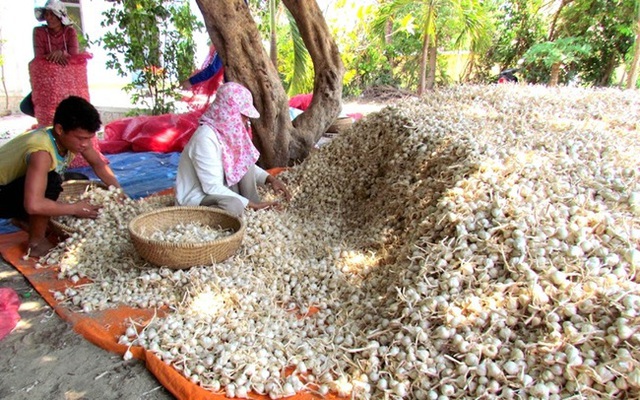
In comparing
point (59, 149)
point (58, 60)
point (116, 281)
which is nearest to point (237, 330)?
point (116, 281)

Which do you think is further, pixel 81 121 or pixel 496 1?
pixel 496 1

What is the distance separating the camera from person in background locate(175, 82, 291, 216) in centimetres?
270

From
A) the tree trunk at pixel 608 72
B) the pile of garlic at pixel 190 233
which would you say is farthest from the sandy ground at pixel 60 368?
the tree trunk at pixel 608 72

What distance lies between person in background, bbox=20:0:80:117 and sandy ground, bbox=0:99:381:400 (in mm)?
2637

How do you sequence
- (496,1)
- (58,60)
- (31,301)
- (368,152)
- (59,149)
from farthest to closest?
1. (496,1)
2. (58,60)
3. (368,152)
4. (59,149)
5. (31,301)

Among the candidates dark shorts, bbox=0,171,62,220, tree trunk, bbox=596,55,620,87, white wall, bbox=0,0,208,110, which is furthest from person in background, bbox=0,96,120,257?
tree trunk, bbox=596,55,620,87

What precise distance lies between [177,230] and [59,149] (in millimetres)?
792

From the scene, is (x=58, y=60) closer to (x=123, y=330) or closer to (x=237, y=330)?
(x=123, y=330)

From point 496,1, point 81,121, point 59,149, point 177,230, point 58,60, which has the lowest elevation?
point 177,230

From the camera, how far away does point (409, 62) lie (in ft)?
31.8

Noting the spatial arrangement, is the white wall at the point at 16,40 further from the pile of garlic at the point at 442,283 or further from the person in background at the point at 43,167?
the pile of garlic at the point at 442,283

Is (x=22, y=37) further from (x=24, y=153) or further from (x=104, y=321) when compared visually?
(x=104, y=321)

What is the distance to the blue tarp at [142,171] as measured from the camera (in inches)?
147

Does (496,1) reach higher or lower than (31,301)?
higher
